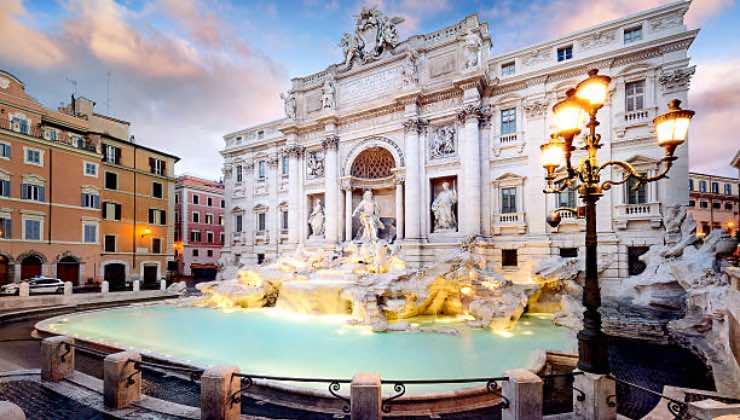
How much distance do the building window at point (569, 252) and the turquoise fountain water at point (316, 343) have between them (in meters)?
4.19

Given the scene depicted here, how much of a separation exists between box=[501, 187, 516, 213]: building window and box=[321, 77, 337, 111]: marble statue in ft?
38.4

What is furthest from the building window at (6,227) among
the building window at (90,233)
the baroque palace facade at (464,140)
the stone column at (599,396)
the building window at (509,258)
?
the stone column at (599,396)

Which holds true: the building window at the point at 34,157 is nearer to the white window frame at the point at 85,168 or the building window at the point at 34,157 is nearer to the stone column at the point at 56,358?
the white window frame at the point at 85,168

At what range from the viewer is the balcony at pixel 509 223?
16188mm

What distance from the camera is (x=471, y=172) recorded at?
16984 mm

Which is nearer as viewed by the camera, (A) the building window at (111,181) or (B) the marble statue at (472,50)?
(B) the marble statue at (472,50)

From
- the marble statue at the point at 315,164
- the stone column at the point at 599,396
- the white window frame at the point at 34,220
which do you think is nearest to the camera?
the stone column at the point at 599,396

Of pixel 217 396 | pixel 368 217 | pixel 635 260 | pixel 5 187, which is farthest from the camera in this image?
pixel 5 187

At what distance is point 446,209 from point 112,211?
23.8 m

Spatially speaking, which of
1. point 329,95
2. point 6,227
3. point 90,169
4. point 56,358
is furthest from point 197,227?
point 56,358

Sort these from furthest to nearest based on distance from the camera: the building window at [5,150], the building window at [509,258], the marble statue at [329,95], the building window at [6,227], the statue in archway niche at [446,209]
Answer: the marble statue at [329,95] < the building window at [5,150] < the building window at [6,227] < the statue in archway niche at [446,209] < the building window at [509,258]

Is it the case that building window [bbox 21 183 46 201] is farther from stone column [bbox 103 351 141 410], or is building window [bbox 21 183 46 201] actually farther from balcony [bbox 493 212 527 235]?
balcony [bbox 493 212 527 235]

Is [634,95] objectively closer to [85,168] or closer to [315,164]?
[315,164]

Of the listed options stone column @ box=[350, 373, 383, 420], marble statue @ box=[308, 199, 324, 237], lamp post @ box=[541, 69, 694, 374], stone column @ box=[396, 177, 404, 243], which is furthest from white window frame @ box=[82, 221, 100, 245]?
lamp post @ box=[541, 69, 694, 374]
